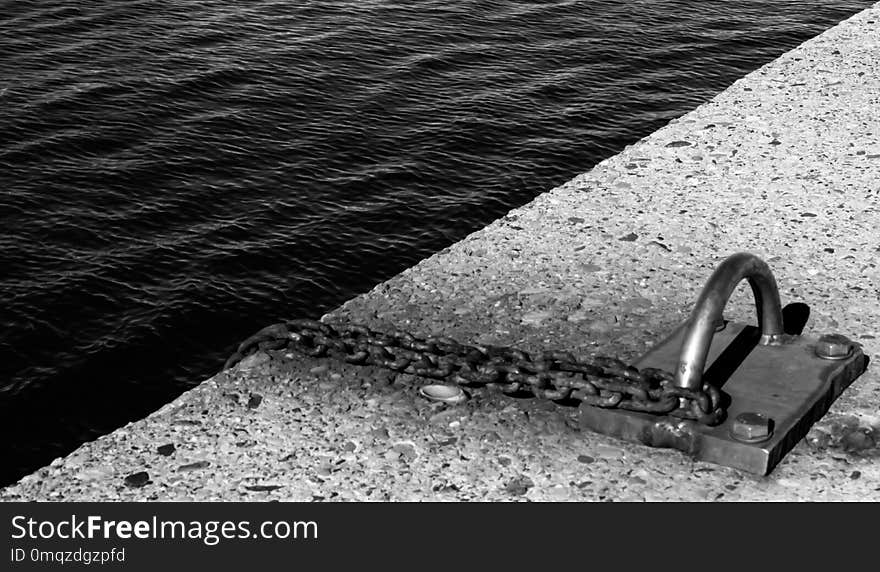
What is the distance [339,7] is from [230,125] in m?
4.05

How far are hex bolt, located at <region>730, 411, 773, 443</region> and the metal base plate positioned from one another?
1.2 inches

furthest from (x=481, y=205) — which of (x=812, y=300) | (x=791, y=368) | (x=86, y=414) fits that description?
(x=791, y=368)

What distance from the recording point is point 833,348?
6.16 m

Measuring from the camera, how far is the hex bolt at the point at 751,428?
219 inches

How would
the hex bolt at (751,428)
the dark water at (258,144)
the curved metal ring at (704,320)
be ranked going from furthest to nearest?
the dark water at (258,144) < the curved metal ring at (704,320) < the hex bolt at (751,428)

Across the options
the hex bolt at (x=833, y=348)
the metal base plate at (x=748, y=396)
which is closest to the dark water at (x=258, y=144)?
the metal base plate at (x=748, y=396)

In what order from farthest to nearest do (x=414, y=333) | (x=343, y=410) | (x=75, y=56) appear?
(x=75, y=56), (x=414, y=333), (x=343, y=410)

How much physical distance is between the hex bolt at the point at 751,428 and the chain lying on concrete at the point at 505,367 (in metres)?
0.10

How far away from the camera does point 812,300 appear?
23.1ft

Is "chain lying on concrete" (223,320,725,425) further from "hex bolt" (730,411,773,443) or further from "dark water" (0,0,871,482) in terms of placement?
"dark water" (0,0,871,482)

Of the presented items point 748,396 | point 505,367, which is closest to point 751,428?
point 748,396

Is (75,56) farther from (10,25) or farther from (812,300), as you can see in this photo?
(812,300)

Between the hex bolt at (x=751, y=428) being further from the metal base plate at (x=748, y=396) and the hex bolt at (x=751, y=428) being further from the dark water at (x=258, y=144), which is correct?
the dark water at (x=258, y=144)

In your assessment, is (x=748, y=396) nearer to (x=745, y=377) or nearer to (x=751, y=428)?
(x=745, y=377)
